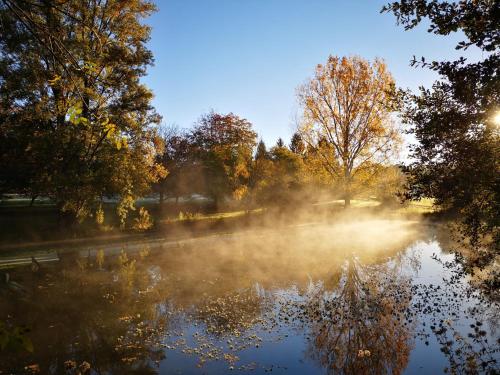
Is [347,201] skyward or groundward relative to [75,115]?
groundward

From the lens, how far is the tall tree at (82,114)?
861 inches

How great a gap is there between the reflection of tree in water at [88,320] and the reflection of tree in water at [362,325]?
4.95 metres

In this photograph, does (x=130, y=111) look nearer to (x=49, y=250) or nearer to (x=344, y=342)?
(x=49, y=250)

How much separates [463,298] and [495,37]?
10226 mm

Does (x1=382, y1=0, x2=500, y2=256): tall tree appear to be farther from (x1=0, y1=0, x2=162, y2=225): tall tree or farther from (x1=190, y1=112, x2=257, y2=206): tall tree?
(x1=190, y1=112, x2=257, y2=206): tall tree

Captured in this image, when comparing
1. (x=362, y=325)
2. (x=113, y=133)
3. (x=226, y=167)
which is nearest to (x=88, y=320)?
(x=362, y=325)

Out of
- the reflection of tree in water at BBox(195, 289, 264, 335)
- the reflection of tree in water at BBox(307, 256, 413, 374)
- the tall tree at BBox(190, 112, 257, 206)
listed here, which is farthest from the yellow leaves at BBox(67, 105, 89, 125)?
the tall tree at BBox(190, 112, 257, 206)

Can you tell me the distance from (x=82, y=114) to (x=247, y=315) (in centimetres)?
1971

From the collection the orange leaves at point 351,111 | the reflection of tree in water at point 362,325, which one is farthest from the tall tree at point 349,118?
the reflection of tree in water at point 362,325

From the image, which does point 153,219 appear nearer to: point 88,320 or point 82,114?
point 82,114

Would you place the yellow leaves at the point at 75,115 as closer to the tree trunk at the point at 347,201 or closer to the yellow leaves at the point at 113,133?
the yellow leaves at the point at 113,133

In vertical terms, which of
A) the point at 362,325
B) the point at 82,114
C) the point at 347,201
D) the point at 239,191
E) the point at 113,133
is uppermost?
the point at 82,114

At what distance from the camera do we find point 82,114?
79.4 ft

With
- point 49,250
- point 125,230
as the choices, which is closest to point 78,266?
point 49,250
